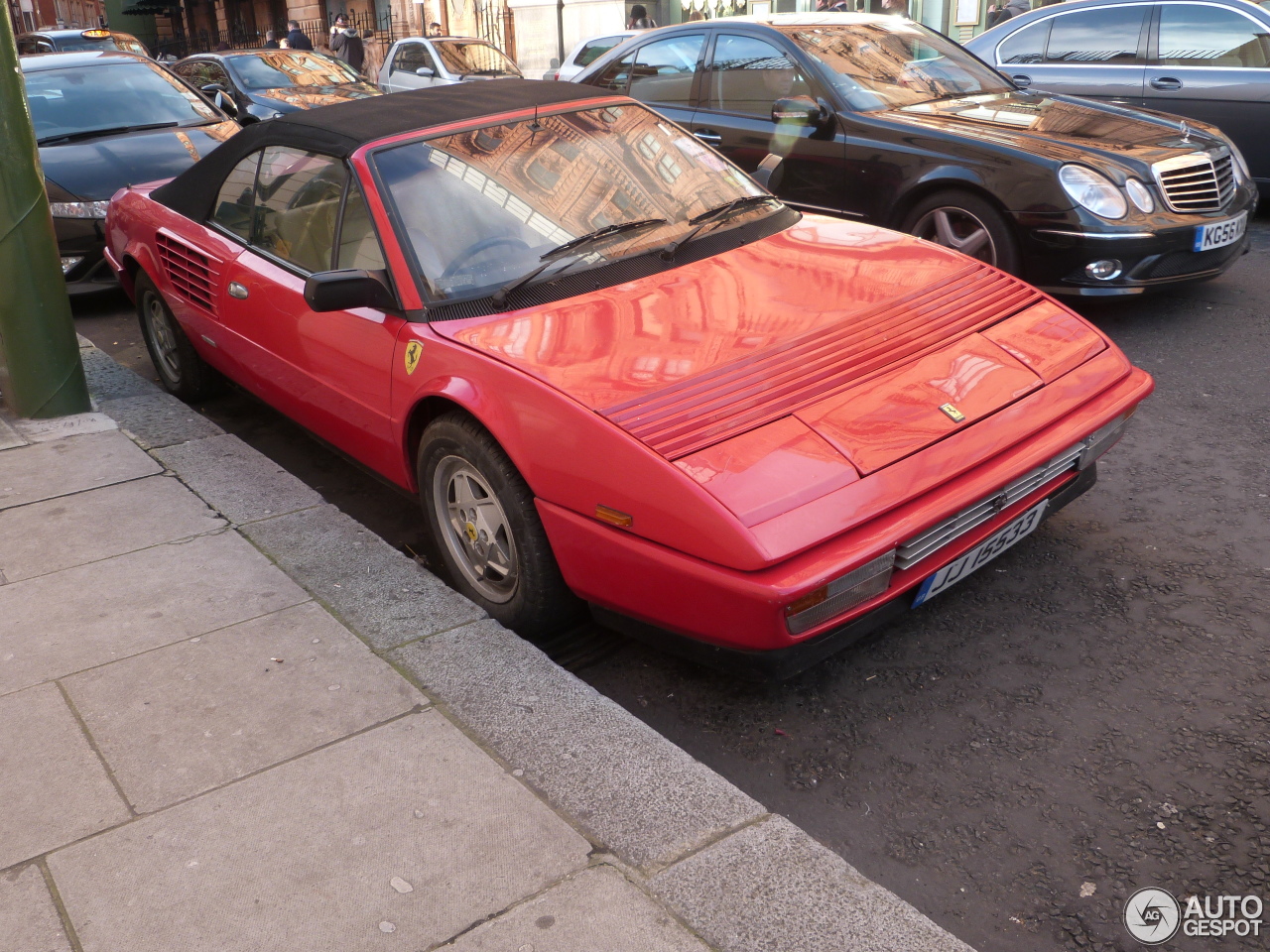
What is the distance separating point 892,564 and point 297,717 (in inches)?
60.6

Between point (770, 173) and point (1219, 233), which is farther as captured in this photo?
point (1219, 233)

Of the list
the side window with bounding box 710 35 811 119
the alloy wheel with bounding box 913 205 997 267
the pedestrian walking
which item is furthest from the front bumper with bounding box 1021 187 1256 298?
the pedestrian walking

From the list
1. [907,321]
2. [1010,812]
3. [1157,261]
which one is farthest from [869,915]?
[1157,261]

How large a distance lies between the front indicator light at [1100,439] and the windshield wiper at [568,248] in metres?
1.55

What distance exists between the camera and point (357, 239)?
3660 mm

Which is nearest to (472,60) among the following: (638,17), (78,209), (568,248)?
(638,17)

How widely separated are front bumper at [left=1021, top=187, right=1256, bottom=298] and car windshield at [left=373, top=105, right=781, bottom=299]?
6.72ft

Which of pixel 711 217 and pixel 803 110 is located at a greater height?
pixel 803 110

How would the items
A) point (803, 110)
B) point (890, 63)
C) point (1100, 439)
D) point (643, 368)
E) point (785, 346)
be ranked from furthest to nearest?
point (890, 63), point (803, 110), point (1100, 439), point (785, 346), point (643, 368)

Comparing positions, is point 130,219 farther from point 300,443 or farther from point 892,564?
point 892,564

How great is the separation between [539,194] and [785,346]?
110 cm

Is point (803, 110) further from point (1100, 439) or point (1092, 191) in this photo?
point (1100, 439)

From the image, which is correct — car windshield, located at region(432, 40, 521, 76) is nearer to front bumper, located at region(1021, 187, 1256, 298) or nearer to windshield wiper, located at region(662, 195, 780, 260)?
front bumper, located at region(1021, 187, 1256, 298)

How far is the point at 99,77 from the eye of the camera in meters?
8.54
